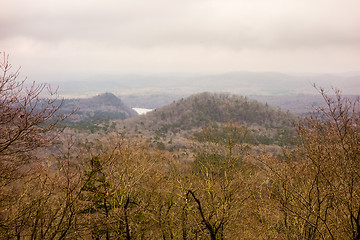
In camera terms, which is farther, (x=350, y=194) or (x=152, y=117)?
(x=152, y=117)

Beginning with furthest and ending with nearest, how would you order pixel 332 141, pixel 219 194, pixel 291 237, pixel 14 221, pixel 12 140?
pixel 219 194, pixel 291 237, pixel 332 141, pixel 14 221, pixel 12 140

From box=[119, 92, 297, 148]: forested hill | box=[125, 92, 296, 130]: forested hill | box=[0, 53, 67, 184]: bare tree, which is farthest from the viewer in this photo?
box=[125, 92, 296, 130]: forested hill

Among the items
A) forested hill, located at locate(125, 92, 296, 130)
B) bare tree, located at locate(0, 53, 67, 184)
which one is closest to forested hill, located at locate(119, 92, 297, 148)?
forested hill, located at locate(125, 92, 296, 130)

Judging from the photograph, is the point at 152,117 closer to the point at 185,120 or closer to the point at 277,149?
the point at 185,120

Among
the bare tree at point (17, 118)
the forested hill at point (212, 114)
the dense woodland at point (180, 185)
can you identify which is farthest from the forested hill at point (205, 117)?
the bare tree at point (17, 118)

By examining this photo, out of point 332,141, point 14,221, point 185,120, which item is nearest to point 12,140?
point 14,221

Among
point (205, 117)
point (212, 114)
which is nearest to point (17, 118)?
point (205, 117)

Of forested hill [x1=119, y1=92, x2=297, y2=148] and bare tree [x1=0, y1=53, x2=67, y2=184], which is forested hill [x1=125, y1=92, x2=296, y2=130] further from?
bare tree [x1=0, y1=53, x2=67, y2=184]

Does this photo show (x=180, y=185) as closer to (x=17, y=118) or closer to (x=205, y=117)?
(x=17, y=118)
